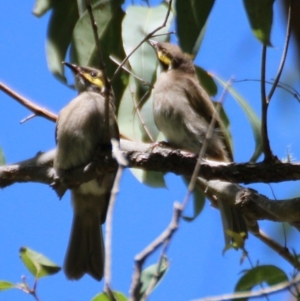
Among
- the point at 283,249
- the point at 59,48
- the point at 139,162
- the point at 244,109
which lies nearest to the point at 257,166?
the point at 139,162

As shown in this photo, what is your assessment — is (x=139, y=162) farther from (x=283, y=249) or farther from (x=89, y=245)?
(x=89, y=245)

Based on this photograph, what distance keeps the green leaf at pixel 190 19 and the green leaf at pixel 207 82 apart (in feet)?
4.41

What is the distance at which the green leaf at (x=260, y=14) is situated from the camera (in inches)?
104

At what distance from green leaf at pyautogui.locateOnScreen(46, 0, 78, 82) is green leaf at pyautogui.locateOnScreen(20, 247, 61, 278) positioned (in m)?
1.47

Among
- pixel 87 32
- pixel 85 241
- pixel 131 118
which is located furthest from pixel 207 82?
pixel 85 241

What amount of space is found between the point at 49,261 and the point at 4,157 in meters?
1.02

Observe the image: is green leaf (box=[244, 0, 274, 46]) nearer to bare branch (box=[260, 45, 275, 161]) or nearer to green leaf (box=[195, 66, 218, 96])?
bare branch (box=[260, 45, 275, 161])

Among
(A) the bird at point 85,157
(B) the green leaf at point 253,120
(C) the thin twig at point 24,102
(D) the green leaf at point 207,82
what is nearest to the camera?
(B) the green leaf at point 253,120

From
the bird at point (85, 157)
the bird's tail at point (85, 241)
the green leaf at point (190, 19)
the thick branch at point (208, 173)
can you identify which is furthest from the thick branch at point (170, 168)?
the bird's tail at point (85, 241)

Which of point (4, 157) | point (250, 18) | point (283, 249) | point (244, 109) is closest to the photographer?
point (250, 18)

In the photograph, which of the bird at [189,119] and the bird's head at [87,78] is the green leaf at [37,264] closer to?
the bird at [189,119]

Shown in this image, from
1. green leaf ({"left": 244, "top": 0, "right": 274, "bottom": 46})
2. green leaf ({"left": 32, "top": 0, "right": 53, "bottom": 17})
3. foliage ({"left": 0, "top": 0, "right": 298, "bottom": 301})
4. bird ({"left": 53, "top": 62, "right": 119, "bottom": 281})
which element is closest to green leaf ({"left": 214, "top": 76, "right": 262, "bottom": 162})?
foliage ({"left": 0, "top": 0, "right": 298, "bottom": 301})

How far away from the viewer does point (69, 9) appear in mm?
4027

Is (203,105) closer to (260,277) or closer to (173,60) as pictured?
(173,60)
